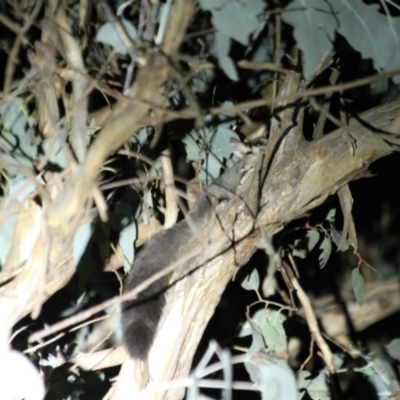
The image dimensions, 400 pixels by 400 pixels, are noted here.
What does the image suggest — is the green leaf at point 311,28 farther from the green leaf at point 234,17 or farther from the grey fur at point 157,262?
the grey fur at point 157,262

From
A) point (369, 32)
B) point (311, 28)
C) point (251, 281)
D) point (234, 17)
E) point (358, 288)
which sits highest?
point (234, 17)

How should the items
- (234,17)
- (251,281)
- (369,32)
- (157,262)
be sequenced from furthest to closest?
(251,281), (157,262), (369,32), (234,17)

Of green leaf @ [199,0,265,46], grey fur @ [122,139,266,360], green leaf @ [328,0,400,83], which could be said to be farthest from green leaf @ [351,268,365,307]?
green leaf @ [199,0,265,46]

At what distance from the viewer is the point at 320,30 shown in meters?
1.90

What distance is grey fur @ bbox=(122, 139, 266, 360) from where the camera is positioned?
205 centimetres

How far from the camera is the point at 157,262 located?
7.75 feet

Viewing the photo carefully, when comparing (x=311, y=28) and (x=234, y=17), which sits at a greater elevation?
(x=234, y=17)

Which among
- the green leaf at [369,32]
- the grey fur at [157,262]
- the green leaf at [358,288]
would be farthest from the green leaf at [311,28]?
the green leaf at [358,288]

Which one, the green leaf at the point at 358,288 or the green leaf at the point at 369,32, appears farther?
the green leaf at the point at 358,288

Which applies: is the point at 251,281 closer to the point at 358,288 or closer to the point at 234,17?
the point at 358,288

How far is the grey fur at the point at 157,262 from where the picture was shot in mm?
2055

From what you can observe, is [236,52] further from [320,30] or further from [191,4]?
[191,4]

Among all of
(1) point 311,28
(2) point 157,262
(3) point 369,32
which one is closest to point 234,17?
(1) point 311,28

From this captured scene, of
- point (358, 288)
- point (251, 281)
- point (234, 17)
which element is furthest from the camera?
point (251, 281)
